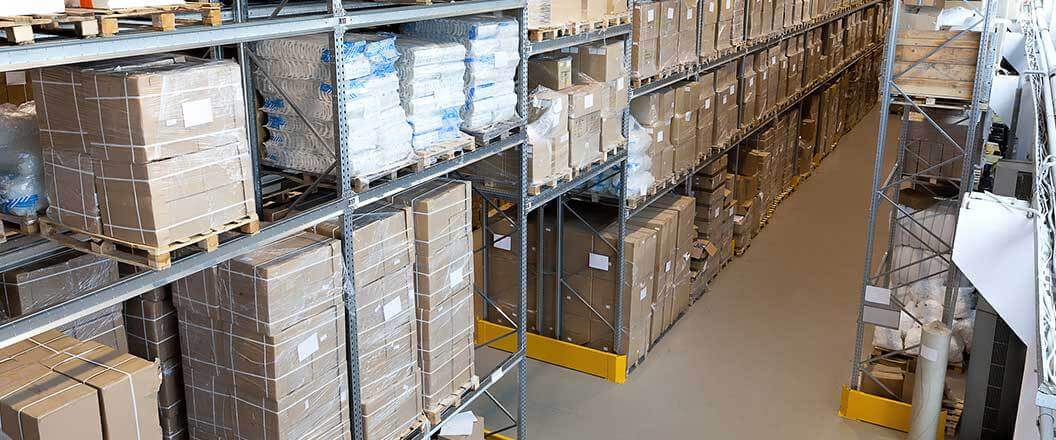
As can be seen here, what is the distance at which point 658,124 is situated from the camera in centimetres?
838

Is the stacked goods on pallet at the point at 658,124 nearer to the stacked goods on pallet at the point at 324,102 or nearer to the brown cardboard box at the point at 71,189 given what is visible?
the stacked goods on pallet at the point at 324,102

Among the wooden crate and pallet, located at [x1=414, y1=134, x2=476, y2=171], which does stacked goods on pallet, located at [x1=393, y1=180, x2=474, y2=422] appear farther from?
the wooden crate

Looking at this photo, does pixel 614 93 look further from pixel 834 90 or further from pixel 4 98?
pixel 834 90

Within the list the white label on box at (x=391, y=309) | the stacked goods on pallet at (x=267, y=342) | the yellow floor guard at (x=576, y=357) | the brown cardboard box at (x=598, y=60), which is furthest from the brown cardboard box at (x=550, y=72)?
the stacked goods on pallet at (x=267, y=342)

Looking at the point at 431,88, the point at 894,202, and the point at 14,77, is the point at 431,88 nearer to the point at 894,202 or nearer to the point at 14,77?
the point at 14,77

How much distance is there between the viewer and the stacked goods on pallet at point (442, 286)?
5.23 m

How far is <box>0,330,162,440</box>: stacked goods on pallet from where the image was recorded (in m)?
3.40

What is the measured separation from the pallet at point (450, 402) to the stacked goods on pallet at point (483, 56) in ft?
5.74

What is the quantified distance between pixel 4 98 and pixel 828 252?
955cm

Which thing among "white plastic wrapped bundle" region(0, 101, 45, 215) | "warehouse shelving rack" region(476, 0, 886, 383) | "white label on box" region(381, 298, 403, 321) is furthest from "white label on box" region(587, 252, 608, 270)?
"white plastic wrapped bundle" region(0, 101, 45, 215)

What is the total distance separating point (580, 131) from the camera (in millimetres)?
6984

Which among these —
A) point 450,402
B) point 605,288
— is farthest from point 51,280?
point 605,288

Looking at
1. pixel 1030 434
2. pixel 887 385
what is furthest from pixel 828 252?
pixel 1030 434

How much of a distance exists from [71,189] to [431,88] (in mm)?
2176
